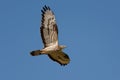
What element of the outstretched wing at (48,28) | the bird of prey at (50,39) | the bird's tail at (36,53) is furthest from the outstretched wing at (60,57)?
the bird's tail at (36,53)

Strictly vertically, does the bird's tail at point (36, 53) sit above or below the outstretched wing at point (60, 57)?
below

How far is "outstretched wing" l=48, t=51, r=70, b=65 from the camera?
22548 millimetres

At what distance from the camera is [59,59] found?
23.2 metres

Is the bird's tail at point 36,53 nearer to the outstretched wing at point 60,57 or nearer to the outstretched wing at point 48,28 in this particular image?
the outstretched wing at point 48,28

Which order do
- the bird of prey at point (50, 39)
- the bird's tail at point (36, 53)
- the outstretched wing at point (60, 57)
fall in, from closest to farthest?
the bird's tail at point (36, 53) → the bird of prey at point (50, 39) → the outstretched wing at point (60, 57)

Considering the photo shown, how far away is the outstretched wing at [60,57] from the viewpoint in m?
22.5

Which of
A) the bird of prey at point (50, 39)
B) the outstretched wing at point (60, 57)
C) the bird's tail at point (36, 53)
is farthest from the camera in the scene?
the outstretched wing at point (60, 57)

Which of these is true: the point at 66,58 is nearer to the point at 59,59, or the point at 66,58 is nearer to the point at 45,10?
the point at 59,59

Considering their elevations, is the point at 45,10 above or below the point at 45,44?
above

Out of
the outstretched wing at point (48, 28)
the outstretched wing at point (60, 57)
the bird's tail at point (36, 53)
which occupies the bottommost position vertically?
the bird's tail at point (36, 53)

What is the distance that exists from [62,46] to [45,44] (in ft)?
3.18

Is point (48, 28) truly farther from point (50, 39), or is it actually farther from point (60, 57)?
point (60, 57)

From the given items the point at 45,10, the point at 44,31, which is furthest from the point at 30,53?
the point at 45,10

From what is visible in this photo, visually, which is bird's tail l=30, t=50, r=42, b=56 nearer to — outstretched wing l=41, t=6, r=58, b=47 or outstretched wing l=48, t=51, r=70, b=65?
outstretched wing l=41, t=6, r=58, b=47
